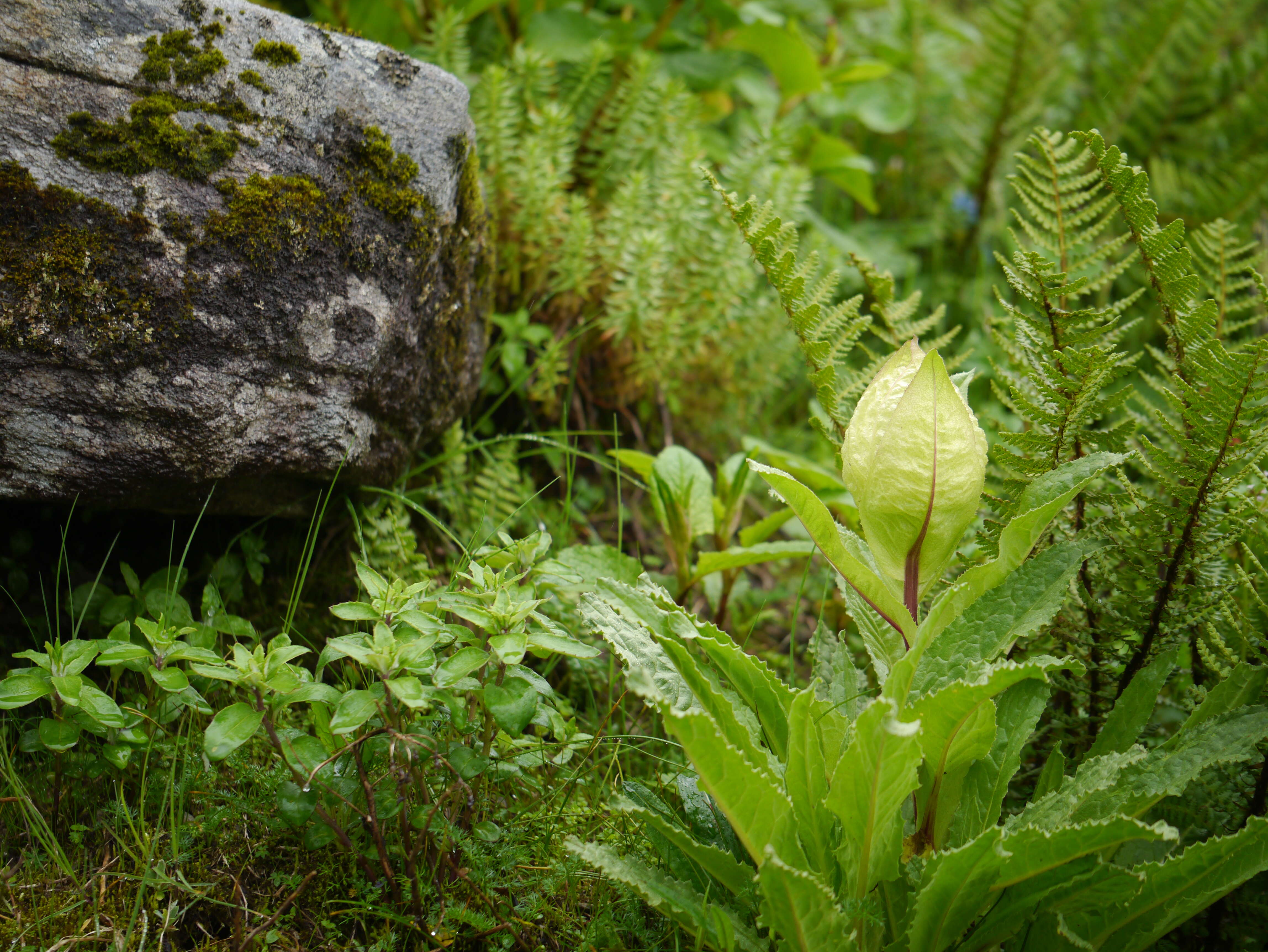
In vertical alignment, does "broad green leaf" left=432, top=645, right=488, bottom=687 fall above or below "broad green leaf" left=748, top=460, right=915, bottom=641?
below

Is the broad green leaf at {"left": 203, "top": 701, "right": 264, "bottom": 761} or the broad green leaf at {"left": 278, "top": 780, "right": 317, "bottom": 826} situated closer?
the broad green leaf at {"left": 203, "top": 701, "right": 264, "bottom": 761}

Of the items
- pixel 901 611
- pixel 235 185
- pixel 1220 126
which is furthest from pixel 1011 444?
pixel 1220 126

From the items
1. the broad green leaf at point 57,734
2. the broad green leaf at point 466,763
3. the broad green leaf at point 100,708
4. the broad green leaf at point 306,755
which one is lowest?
the broad green leaf at point 57,734

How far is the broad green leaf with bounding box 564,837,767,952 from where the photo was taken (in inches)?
51.3

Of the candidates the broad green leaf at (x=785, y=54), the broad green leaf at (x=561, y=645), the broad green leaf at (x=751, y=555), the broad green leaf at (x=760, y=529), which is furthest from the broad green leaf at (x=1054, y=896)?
the broad green leaf at (x=785, y=54)

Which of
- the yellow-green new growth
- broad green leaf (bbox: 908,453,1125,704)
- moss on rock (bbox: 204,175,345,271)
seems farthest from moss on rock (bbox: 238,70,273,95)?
broad green leaf (bbox: 908,453,1125,704)

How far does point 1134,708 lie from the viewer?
159cm

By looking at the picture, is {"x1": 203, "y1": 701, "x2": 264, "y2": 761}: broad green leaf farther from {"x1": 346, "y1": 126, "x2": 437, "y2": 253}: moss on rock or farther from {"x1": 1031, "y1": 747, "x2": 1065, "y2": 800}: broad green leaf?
{"x1": 1031, "y1": 747, "x2": 1065, "y2": 800}: broad green leaf

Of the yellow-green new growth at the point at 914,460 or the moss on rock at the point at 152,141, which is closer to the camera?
the yellow-green new growth at the point at 914,460

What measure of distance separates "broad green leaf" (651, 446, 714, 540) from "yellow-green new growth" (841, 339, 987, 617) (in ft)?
2.54

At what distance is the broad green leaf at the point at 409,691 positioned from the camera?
4.28 ft

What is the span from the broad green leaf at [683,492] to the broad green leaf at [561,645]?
75 centimetres

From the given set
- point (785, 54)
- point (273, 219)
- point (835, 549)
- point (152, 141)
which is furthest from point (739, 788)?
point (785, 54)

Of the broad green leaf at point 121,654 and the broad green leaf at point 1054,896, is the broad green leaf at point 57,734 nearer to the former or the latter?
the broad green leaf at point 121,654
